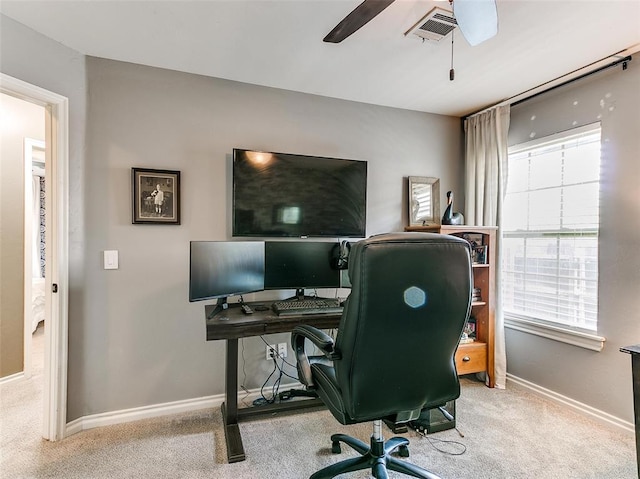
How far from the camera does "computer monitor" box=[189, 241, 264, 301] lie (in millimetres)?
2119

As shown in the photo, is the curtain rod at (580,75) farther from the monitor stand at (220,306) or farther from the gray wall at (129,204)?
the monitor stand at (220,306)

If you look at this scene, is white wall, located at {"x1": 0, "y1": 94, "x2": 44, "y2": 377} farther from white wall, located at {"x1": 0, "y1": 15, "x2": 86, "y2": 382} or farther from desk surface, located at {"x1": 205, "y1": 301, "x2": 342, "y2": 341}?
desk surface, located at {"x1": 205, "y1": 301, "x2": 342, "y2": 341}

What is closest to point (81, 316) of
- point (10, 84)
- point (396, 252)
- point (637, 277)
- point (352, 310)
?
point (10, 84)

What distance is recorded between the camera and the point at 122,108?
2322 millimetres

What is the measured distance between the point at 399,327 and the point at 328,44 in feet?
5.45

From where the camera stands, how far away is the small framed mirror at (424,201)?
3174 mm

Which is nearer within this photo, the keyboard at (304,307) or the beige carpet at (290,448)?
the beige carpet at (290,448)

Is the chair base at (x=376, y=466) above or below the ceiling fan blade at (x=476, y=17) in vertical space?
below

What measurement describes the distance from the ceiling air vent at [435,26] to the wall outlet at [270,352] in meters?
2.28

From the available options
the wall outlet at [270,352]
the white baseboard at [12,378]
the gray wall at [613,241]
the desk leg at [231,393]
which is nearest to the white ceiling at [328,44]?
the gray wall at [613,241]

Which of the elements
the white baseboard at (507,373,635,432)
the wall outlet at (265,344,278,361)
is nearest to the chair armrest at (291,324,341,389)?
the wall outlet at (265,344,278,361)

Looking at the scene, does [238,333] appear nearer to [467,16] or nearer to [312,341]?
[312,341]

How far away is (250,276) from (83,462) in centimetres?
134

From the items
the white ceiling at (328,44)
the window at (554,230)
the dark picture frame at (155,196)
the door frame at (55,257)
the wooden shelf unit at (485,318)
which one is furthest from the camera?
the wooden shelf unit at (485,318)
